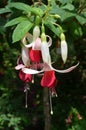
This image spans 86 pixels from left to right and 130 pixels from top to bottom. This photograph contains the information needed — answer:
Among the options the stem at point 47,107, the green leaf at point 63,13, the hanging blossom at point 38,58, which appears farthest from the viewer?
the stem at point 47,107

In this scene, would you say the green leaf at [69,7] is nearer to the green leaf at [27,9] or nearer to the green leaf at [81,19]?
the green leaf at [81,19]

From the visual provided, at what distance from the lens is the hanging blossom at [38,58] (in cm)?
102

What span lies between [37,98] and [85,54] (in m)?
0.38

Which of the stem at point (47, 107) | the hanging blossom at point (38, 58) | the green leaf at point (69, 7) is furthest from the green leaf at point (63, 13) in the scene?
the stem at point (47, 107)

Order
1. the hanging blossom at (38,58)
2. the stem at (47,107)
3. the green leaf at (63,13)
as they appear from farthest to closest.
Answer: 1. the stem at (47,107)
2. the green leaf at (63,13)
3. the hanging blossom at (38,58)

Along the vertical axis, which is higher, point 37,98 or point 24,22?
point 24,22

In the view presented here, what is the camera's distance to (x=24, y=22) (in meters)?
1.06

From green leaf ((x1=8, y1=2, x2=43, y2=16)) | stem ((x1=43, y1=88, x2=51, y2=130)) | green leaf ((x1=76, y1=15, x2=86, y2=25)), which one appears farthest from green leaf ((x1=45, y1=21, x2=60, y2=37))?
stem ((x1=43, y1=88, x2=51, y2=130))

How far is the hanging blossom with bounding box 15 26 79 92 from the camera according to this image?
1.02m

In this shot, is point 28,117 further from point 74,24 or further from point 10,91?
point 74,24

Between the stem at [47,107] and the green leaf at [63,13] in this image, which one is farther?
the stem at [47,107]

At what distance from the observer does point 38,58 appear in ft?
3.42

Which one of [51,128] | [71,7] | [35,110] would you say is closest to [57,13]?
[71,7]

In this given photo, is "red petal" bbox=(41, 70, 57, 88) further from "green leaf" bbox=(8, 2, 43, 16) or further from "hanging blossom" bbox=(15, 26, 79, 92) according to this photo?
"green leaf" bbox=(8, 2, 43, 16)
